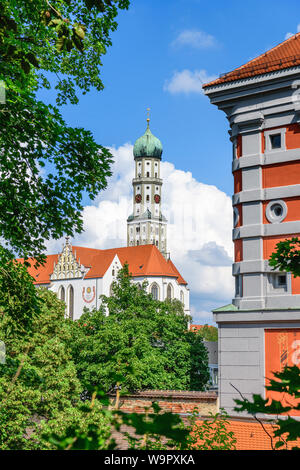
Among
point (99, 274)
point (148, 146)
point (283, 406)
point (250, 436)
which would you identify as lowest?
point (250, 436)

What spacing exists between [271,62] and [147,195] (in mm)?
118337

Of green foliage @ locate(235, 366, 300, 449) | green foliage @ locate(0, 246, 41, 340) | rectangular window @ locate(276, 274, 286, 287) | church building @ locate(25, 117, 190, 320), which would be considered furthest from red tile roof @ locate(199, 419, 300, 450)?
church building @ locate(25, 117, 190, 320)

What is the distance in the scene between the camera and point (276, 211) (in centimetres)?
2045

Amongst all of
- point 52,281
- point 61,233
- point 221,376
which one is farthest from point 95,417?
point 52,281

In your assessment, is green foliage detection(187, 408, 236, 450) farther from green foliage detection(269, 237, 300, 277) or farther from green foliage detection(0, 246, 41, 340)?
green foliage detection(0, 246, 41, 340)

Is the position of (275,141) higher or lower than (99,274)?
higher

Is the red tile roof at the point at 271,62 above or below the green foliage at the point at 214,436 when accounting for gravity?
above

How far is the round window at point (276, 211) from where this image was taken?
20.2 m

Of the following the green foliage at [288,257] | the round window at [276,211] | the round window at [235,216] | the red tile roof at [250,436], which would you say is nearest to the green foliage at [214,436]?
the green foliage at [288,257]

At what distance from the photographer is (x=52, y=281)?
103m

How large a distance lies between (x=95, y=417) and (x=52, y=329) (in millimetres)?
7817

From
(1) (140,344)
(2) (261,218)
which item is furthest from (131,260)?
(2) (261,218)

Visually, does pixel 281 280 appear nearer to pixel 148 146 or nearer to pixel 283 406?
pixel 283 406

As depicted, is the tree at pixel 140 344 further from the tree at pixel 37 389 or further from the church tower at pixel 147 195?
the church tower at pixel 147 195
